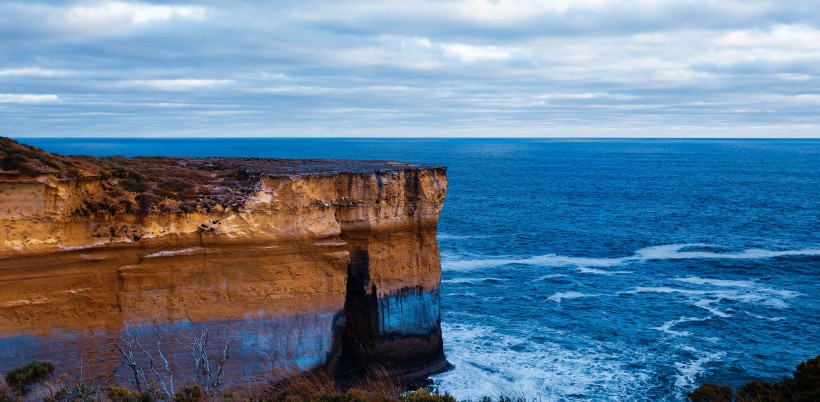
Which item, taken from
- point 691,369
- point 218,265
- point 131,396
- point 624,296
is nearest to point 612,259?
point 624,296

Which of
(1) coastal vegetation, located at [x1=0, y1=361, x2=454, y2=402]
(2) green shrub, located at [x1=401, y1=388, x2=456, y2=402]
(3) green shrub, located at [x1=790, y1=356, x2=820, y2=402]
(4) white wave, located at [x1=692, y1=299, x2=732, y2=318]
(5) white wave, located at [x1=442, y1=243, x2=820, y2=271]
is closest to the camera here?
(2) green shrub, located at [x1=401, y1=388, x2=456, y2=402]

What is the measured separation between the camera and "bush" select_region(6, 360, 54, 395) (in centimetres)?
1845

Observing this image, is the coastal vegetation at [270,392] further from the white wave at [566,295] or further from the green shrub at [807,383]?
the white wave at [566,295]

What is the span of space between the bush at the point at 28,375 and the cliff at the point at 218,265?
8.12 feet

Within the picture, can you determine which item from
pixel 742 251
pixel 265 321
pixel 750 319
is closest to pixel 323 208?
pixel 265 321

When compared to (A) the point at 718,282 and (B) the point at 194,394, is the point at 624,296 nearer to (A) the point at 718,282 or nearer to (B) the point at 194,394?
(A) the point at 718,282

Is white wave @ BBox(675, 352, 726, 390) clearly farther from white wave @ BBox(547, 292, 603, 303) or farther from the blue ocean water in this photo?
white wave @ BBox(547, 292, 603, 303)

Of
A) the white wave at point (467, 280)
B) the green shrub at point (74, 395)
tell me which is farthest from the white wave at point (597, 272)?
the green shrub at point (74, 395)

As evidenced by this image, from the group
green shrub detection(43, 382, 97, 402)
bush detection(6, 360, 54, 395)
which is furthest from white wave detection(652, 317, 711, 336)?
bush detection(6, 360, 54, 395)

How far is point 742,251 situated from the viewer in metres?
49.4

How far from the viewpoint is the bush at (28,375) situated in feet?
60.5

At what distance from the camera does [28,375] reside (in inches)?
734

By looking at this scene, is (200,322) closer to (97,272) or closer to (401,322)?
(97,272)

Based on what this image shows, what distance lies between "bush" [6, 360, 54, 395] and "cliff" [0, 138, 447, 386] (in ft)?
8.12
